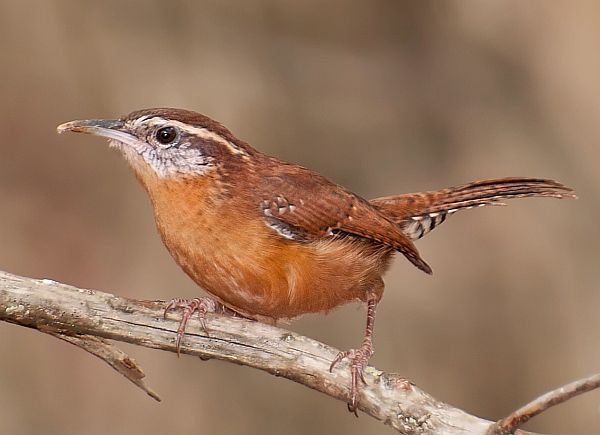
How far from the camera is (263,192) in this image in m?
4.26

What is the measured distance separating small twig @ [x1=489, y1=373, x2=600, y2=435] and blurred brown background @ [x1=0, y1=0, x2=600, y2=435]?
3984mm

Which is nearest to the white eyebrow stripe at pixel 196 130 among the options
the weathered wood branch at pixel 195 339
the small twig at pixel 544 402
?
the weathered wood branch at pixel 195 339

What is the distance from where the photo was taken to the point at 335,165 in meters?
7.62

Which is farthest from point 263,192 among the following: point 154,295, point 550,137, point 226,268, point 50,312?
point 550,137

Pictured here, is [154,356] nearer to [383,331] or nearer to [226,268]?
[383,331]

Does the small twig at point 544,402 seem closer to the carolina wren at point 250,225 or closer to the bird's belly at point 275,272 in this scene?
the carolina wren at point 250,225

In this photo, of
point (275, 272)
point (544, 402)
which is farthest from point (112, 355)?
point (544, 402)

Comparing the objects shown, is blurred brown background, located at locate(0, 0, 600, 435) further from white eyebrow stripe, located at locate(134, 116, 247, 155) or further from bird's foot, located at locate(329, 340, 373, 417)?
bird's foot, located at locate(329, 340, 373, 417)

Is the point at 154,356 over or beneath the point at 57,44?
beneath

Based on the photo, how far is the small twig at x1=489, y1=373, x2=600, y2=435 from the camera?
9.73 feet

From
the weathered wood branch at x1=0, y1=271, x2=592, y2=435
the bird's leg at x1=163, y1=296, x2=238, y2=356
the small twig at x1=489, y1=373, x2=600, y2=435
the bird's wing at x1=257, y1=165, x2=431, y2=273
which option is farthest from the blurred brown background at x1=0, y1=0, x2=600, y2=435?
the small twig at x1=489, y1=373, x2=600, y2=435

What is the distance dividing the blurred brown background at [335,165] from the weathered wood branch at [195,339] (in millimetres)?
3431

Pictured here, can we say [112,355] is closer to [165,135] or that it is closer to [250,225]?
[250,225]

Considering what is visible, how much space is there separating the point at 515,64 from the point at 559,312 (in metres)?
1.94
